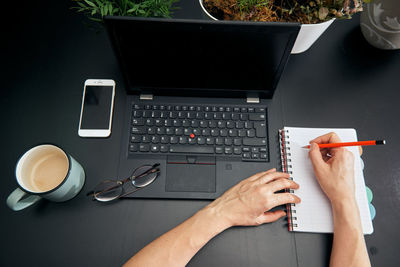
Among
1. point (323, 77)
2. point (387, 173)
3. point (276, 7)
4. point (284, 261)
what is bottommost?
point (284, 261)

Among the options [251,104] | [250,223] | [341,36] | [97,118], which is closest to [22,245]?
[97,118]

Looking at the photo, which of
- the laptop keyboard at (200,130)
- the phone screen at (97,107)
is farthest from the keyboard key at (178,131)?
the phone screen at (97,107)

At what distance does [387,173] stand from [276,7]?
575mm

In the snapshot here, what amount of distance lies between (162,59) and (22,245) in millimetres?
609

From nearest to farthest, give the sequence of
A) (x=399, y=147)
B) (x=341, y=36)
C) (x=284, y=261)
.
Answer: (x=284, y=261) < (x=399, y=147) < (x=341, y=36)

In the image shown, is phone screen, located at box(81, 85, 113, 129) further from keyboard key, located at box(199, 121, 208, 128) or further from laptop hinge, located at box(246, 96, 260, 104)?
laptop hinge, located at box(246, 96, 260, 104)

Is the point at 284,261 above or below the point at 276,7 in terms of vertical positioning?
below

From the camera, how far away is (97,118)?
0.74m

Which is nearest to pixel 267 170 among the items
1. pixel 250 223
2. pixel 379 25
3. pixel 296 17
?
pixel 250 223

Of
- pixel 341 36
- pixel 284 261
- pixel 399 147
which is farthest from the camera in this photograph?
pixel 341 36

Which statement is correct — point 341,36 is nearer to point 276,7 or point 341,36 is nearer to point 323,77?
point 323,77

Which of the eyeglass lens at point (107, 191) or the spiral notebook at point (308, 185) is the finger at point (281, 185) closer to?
the spiral notebook at point (308, 185)

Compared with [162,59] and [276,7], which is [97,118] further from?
[276,7]

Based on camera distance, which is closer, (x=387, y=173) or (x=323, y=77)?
(x=387, y=173)
